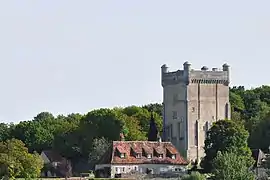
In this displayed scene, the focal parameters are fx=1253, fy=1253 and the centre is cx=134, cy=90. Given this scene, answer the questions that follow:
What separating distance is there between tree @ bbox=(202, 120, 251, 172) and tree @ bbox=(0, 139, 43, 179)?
1276 cm

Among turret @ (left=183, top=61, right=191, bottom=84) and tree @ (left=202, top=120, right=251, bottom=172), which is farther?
turret @ (left=183, top=61, right=191, bottom=84)

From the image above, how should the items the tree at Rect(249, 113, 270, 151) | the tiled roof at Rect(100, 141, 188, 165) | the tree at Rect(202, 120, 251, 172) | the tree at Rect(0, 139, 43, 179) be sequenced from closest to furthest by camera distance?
the tree at Rect(0, 139, 43, 179), the tree at Rect(202, 120, 251, 172), the tiled roof at Rect(100, 141, 188, 165), the tree at Rect(249, 113, 270, 151)

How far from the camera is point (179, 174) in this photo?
92688mm

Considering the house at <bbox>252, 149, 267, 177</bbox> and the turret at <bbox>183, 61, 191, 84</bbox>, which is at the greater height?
the turret at <bbox>183, 61, 191, 84</bbox>

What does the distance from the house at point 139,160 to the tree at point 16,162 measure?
5662 mm

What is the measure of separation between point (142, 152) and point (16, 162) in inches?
461

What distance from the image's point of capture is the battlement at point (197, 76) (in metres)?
108

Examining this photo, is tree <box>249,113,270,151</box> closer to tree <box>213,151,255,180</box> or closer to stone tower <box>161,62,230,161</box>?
stone tower <box>161,62,230,161</box>

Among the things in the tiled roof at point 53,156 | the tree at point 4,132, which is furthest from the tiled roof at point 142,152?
the tree at point 4,132

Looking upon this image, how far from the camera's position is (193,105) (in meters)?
108

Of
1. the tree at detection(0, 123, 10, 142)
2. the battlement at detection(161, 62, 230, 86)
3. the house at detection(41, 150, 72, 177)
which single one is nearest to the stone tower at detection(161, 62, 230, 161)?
the battlement at detection(161, 62, 230, 86)

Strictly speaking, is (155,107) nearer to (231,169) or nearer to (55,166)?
(55,166)

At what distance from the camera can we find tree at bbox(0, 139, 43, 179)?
85.9 m

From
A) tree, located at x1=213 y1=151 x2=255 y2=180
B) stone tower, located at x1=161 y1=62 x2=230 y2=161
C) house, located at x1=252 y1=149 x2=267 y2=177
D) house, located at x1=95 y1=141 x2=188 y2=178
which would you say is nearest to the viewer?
tree, located at x1=213 y1=151 x2=255 y2=180
